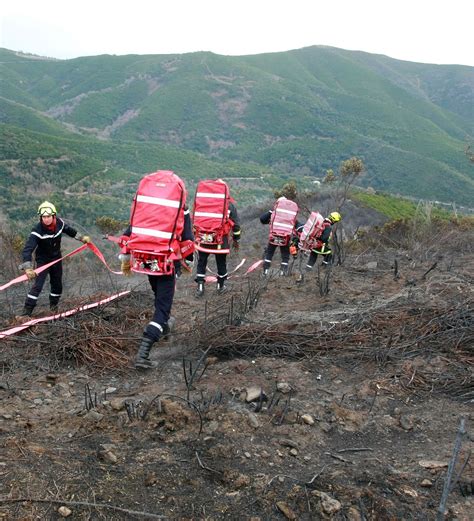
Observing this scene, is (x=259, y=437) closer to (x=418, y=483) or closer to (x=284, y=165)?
(x=418, y=483)

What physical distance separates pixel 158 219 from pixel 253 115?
104 meters

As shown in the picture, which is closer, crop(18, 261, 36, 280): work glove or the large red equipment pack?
crop(18, 261, 36, 280): work glove

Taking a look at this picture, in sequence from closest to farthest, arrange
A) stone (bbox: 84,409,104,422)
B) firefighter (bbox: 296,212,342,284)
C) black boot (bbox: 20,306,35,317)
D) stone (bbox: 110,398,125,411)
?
stone (bbox: 84,409,104,422)
stone (bbox: 110,398,125,411)
black boot (bbox: 20,306,35,317)
firefighter (bbox: 296,212,342,284)

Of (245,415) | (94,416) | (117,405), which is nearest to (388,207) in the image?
(245,415)

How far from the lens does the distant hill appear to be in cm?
7194

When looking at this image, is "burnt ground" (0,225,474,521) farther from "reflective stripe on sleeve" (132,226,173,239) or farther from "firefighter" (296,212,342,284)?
"firefighter" (296,212,342,284)

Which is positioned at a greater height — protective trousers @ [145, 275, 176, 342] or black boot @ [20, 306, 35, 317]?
protective trousers @ [145, 275, 176, 342]

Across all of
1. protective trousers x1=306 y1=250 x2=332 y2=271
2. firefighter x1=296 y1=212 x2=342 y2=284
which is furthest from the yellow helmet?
protective trousers x1=306 y1=250 x2=332 y2=271

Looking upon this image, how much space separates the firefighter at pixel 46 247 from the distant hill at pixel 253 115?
1882 inches

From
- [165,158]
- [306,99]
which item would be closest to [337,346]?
[165,158]

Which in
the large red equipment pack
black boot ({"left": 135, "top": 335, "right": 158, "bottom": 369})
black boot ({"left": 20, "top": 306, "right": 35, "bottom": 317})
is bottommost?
black boot ({"left": 20, "top": 306, "right": 35, "bottom": 317})

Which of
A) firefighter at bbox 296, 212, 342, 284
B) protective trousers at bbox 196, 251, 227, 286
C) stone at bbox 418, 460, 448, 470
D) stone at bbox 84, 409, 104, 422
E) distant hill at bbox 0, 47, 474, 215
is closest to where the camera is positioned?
stone at bbox 418, 460, 448, 470

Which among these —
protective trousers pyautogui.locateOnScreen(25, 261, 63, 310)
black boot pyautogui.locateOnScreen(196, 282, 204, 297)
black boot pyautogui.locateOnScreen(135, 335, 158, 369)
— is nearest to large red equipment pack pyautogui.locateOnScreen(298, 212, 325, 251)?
black boot pyautogui.locateOnScreen(196, 282, 204, 297)

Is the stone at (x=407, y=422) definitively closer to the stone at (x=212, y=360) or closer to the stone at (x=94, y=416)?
the stone at (x=212, y=360)
